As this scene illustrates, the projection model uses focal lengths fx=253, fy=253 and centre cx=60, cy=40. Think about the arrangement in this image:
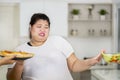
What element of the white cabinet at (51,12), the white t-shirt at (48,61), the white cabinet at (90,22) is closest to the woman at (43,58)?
the white t-shirt at (48,61)

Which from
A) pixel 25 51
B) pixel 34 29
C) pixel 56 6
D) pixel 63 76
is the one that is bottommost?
pixel 63 76

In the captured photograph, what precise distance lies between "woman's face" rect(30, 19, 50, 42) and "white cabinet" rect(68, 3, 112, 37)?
Answer: 3038mm

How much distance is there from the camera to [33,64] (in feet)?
5.40

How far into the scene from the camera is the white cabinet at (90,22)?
477cm

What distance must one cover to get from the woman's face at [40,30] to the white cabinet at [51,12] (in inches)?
106

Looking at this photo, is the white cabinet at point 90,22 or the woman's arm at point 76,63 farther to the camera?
the white cabinet at point 90,22

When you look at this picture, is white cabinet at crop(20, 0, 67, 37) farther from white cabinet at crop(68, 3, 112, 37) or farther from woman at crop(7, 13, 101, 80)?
woman at crop(7, 13, 101, 80)

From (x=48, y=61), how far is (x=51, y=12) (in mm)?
2854

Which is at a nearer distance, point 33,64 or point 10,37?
point 33,64

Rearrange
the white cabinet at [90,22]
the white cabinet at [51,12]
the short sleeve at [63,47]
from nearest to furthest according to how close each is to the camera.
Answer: the short sleeve at [63,47], the white cabinet at [51,12], the white cabinet at [90,22]

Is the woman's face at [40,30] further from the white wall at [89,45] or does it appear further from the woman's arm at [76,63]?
the white wall at [89,45]

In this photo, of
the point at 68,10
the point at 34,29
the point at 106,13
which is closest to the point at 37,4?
the point at 68,10

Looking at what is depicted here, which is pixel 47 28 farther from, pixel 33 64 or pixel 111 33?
pixel 111 33

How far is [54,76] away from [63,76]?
81mm
